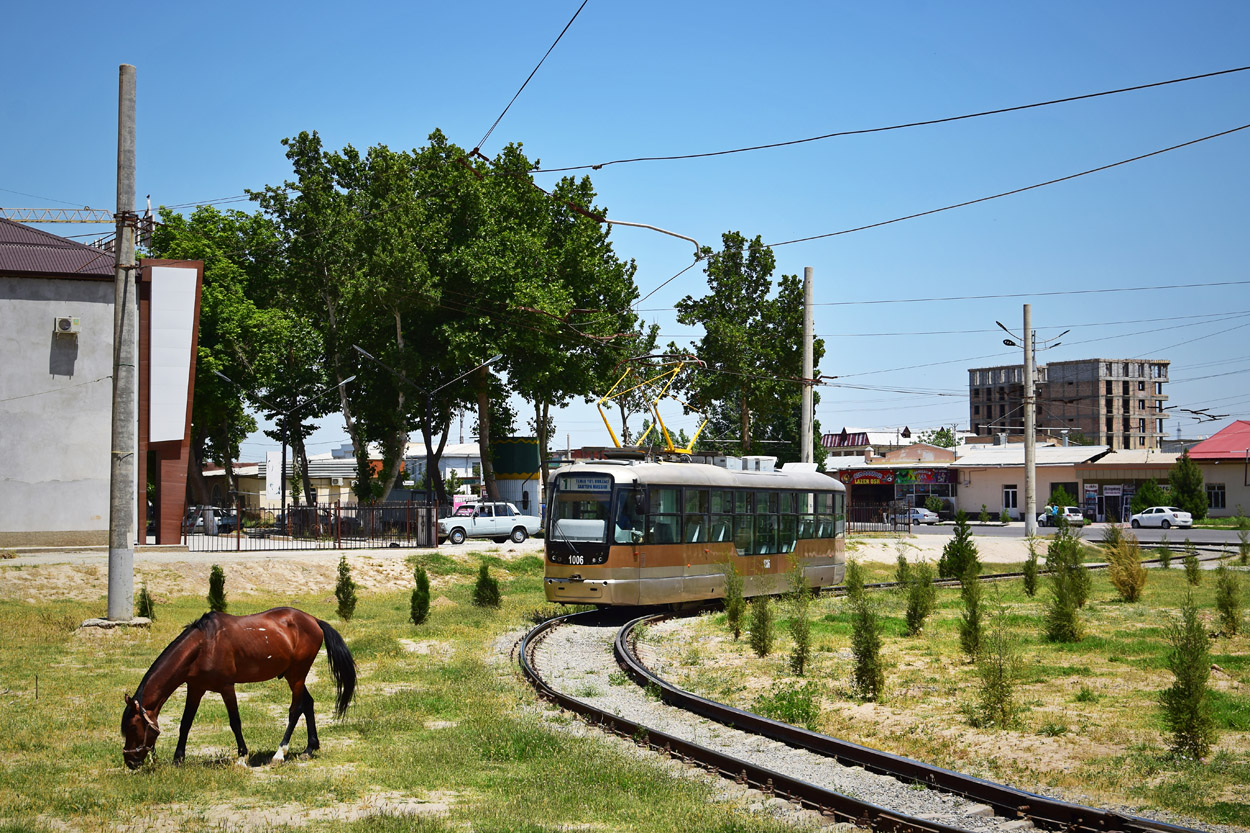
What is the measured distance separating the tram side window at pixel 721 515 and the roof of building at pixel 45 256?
73.1 feet

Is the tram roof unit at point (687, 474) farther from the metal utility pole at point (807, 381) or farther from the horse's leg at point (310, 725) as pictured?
the horse's leg at point (310, 725)

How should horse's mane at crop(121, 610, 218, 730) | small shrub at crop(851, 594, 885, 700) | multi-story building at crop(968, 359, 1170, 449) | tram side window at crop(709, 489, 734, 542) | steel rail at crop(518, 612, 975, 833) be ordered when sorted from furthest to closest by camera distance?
multi-story building at crop(968, 359, 1170, 449), tram side window at crop(709, 489, 734, 542), small shrub at crop(851, 594, 885, 700), horse's mane at crop(121, 610, 218, 730), steel rail at crop(518, 612, 975, 833)

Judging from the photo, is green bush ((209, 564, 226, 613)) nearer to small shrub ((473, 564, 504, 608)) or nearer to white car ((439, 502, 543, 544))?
small shrub ((473, 564, 504, 608))

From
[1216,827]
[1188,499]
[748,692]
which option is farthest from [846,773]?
[1188,499]

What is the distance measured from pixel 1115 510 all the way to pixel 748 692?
213ft

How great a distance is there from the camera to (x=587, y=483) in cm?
2042

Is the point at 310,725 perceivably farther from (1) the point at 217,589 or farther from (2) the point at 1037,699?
(1) the point at 217,589

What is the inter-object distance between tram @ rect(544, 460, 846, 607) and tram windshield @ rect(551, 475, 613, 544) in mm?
18

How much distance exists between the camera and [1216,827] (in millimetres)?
7562

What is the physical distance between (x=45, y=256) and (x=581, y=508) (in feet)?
80.5

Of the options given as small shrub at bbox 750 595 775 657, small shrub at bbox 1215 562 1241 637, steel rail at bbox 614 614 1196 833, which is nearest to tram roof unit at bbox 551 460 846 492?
small shrub at bbox 750 595 775 657

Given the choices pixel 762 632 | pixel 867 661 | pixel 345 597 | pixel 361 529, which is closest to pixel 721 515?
pixel 762 632

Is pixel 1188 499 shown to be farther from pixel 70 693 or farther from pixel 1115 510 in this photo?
pixel 70 693

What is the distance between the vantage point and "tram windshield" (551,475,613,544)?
2017cm
